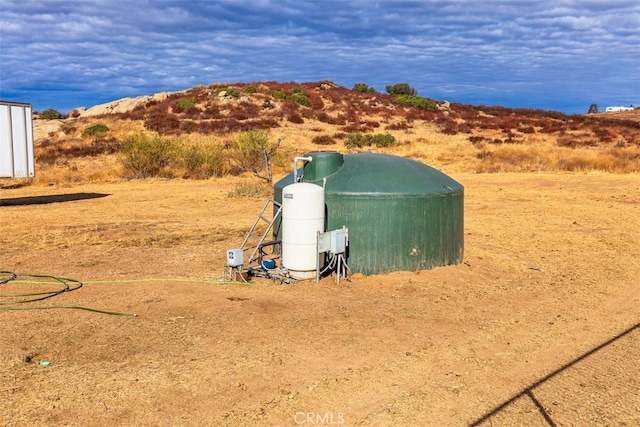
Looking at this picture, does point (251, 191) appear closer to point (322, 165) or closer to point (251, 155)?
point (251, 155)

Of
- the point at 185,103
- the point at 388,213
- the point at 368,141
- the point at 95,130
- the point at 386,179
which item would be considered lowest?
the point at 388,213

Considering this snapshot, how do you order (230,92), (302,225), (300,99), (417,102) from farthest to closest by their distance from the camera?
(417,102) → (230,92) → (300,99) → (302,225)

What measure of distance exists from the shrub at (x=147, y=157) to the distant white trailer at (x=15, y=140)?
22.7 feet

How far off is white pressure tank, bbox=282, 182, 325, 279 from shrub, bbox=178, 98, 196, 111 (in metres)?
39.4

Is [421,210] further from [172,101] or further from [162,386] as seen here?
[172,101]

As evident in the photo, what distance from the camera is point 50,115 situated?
Result: 166ft

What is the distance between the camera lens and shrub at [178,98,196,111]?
4630 cm

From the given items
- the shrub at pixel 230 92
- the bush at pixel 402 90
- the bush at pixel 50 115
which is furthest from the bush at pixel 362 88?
the bush at pixel 50 115

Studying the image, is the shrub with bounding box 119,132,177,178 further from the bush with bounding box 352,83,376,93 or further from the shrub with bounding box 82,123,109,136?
the bush with bounding box 352,83,376,93

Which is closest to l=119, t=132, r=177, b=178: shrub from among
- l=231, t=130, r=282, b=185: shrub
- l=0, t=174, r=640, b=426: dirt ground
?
l=231, t=130, r=282, b=185: shrub

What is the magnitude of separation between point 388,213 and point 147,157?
735 inches

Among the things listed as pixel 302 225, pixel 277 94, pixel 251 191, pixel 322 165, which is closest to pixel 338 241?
pixel 302 225

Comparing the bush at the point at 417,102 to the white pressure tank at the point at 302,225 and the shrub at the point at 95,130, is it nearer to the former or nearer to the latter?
the shrub at the point at 95,130

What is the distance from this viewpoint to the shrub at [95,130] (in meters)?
38.3
